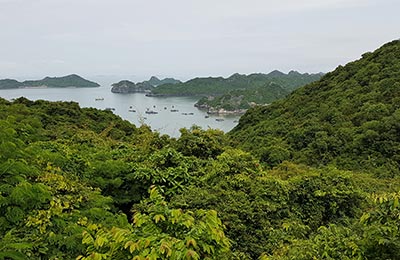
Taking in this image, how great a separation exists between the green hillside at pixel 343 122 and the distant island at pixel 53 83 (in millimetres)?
A: 122580

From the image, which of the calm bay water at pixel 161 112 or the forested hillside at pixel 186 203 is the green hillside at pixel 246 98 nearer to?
the calm bay water at pixel 161 112

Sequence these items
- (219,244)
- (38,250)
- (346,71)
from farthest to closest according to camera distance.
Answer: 1. (346,71)
2. (38,250)
3. (219,244)

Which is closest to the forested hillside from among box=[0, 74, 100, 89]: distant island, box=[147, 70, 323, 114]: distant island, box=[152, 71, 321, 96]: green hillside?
box=[147, 70, 323, 114]: distant island

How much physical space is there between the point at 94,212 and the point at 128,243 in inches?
105

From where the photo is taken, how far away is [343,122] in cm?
2030

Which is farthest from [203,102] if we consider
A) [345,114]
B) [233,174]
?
[233,174]

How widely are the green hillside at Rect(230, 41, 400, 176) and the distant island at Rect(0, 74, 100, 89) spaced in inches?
4826

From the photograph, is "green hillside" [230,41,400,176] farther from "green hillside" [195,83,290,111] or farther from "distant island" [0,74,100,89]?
"distant island" [0,74,100,89]

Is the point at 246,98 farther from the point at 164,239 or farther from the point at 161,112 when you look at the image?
the point at 164,239

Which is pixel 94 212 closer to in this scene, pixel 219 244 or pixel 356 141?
pixel 219 244

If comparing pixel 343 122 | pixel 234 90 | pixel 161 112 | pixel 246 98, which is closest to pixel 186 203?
pixel 343 122

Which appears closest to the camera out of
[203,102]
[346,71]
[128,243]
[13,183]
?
[128,243]

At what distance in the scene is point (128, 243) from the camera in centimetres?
271

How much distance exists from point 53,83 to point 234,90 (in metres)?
87.3
